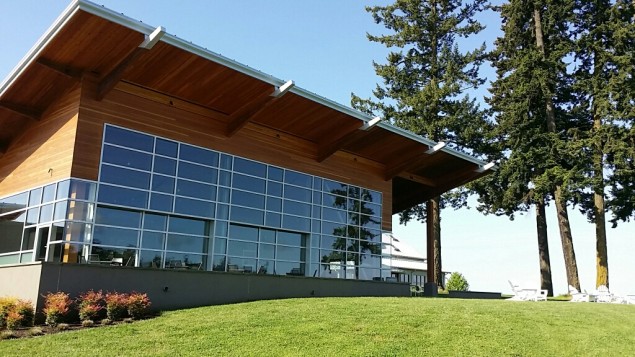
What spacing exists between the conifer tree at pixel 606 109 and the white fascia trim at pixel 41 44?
23.9 metres

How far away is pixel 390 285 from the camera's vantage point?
22.0m

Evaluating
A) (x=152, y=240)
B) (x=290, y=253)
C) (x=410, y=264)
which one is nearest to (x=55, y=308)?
(x=152, y=240)

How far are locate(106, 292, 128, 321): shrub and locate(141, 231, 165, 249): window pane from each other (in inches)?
96.3

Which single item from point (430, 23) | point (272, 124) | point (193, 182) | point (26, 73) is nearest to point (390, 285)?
point (272, 124)

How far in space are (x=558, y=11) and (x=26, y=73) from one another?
26.7 m

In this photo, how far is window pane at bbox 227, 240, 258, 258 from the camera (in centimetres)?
1736

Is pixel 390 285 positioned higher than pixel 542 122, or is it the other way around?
pixel 542 122

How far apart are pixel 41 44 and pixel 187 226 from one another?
6054 mm

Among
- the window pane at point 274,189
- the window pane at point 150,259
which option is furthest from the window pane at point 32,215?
the window pane at point 274,189

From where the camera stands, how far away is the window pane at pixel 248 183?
58.4ft

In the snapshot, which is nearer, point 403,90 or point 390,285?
point 390,285

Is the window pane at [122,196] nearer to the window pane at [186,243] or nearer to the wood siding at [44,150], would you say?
the wood siding at [44,150]

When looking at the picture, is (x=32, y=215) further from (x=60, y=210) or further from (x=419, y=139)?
(x=419, y=139)

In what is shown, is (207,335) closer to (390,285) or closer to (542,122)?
(390,285)
